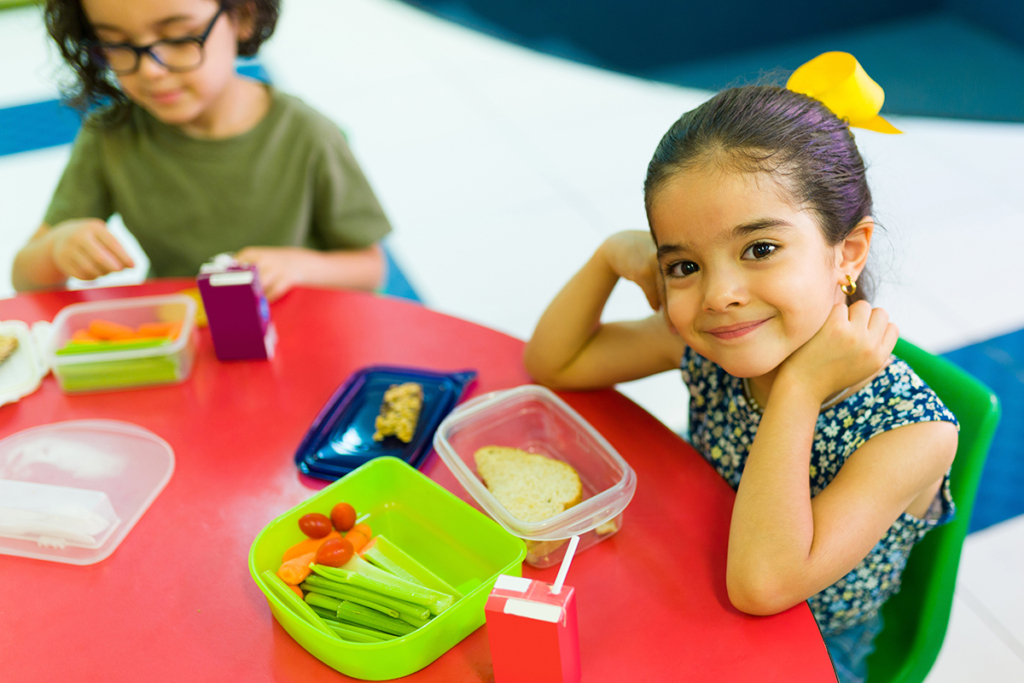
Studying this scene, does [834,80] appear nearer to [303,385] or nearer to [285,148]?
[303,385]

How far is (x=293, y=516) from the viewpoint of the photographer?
0.85 m

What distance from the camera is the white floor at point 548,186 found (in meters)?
2.19

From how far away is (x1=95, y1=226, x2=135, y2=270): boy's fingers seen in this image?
130cm

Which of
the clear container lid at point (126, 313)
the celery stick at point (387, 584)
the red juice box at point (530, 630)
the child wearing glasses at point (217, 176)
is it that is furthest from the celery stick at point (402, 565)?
the child wearing glasses at point (217, 176)

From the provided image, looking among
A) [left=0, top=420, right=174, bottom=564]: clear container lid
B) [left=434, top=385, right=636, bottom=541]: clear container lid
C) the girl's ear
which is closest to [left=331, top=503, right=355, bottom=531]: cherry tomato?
[left=434, top=385, right=636, bottom=541]: clear container lid

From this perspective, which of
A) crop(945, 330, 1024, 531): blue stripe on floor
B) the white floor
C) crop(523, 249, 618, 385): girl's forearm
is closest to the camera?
crop(523, 249, 618, 385): girl's forearm

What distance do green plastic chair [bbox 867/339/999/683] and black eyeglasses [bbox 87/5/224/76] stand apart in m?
1.16

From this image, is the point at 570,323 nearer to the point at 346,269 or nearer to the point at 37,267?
the point at 346,269

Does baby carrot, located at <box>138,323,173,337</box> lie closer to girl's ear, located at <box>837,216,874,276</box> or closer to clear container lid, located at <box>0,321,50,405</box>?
clear container lid, located at <box>0,321,50,405</box>

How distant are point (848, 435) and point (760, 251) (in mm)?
252

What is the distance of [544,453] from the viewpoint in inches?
39.8

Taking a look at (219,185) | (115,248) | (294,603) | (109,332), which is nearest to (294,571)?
(294,603)

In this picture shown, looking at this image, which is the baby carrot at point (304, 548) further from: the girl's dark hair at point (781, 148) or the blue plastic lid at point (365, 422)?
the girl's dark hair at point (781, 148)

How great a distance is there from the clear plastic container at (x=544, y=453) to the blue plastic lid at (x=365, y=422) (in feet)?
0.19
